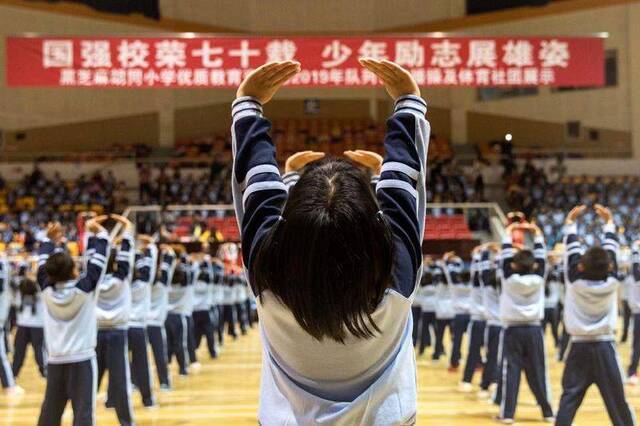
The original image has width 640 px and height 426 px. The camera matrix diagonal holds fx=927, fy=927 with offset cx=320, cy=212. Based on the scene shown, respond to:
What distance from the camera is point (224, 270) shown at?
54.4ft

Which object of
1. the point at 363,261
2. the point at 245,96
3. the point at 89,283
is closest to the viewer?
the point at 363,261

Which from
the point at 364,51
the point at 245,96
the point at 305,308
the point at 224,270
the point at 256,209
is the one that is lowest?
the point at 224,270

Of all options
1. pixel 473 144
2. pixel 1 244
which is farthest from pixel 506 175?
pixel 1 244

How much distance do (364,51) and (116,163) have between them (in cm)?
1111

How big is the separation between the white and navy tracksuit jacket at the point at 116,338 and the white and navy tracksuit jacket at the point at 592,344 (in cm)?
337

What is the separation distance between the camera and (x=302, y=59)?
49.7 feet

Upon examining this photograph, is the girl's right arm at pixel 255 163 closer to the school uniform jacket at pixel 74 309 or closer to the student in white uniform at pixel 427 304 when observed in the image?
the school uniform jacket at pixel 74 309

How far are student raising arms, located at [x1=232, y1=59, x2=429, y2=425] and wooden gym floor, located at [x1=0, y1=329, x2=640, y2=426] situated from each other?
6368 millimetres

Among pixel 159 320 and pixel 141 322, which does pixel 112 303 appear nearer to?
pixel 141 322

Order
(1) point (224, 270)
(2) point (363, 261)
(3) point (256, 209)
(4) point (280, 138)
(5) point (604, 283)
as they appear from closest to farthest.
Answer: (2) point (363, 261) → (3) point (256, 209) → (5) point (604, 283) → (1) point (224, 270) → (4) point (280, 138)

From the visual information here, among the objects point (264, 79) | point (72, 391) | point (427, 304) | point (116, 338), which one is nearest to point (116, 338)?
point (116, 338)

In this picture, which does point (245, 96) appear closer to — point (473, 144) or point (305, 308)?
point (305, 308)

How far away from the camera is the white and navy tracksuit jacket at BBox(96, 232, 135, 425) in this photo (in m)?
7.37

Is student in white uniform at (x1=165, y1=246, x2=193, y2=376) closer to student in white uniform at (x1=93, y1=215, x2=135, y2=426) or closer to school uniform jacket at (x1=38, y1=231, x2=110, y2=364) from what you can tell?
student in white uniform at (x1=93, y1=215, x2=135, y2=426)
